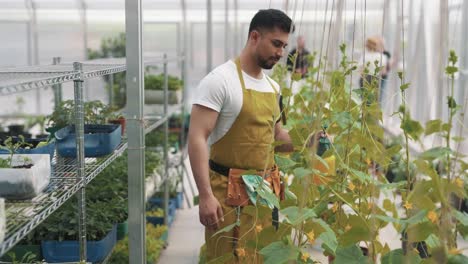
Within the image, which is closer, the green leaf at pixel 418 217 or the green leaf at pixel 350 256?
the green leaf at pixel 418 217

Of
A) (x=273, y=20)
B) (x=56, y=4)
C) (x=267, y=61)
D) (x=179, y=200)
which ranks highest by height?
(x=56, y=4)

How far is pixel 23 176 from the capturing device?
181 centimetres

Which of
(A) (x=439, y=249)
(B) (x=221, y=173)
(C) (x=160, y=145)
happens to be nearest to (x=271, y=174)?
(B) (x=221, y=173)

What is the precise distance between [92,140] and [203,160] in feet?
1.84

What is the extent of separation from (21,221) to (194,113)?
2.95ft

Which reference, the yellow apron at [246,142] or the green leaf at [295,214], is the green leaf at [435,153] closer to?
the green leaf at [295,214]

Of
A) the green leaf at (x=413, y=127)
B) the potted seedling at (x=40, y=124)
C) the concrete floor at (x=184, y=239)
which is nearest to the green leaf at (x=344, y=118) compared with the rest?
the green leaf at (x=413, y=127)

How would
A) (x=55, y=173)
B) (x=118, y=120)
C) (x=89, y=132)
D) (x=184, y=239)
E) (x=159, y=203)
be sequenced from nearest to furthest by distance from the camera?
(x=55, y=173) → (x=89, y=132) → (x=118, y=120) → (x=184, y=239) → (x=159, y=203)

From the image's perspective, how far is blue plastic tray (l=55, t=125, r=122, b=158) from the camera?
252 cm

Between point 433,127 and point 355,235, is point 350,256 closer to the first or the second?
point 355,235

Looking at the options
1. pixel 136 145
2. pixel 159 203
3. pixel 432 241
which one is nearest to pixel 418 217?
pixel 432 241

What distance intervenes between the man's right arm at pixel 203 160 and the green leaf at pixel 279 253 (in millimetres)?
746

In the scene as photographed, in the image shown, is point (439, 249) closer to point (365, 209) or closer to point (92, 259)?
point (365, 209)

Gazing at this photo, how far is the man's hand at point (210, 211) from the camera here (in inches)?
91.4
